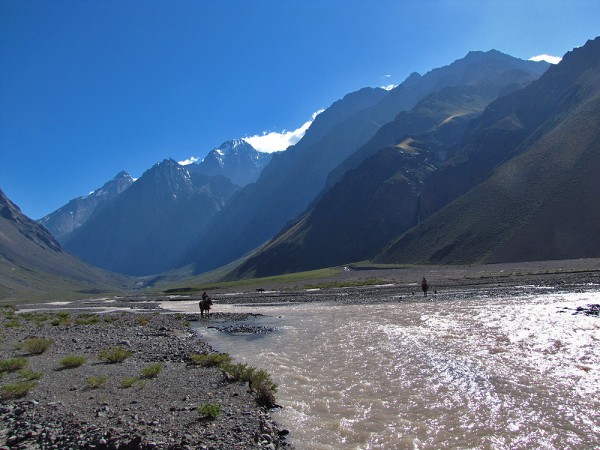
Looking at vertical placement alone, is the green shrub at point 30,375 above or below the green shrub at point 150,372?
above

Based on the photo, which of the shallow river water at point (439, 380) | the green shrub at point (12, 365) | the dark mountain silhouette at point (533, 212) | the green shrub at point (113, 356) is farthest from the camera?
the dark mountain silhouette at point (533, 212)

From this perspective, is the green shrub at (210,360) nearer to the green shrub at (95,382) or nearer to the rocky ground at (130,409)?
the rocky ground at (130,409)

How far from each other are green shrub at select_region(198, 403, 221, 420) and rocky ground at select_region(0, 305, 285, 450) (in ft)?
0.40

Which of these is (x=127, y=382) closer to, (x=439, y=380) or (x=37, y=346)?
(x=37, y=346)

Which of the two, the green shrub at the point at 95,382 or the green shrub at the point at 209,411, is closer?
the green shrub at the point at 209,411

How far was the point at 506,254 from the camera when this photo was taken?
418ft

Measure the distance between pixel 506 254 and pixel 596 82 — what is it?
108386 mm

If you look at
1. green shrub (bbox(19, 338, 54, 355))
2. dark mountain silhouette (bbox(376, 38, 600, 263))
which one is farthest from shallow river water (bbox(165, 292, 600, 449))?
dark mountain silhouette (bbox(376, 38, 600, 263))

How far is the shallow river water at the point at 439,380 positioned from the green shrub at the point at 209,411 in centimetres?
211

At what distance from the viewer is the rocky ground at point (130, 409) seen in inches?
436

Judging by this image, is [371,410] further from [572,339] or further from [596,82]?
[596,82]

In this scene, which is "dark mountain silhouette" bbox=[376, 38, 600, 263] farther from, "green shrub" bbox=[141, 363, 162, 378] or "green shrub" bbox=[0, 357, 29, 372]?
"green shrub" bbox=[0, 357, 29, 372]

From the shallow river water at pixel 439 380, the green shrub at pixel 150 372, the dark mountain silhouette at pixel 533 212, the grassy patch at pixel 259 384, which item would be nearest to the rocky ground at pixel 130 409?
the green shrub at pixel 150 372

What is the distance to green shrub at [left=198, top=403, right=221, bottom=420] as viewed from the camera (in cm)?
1257
